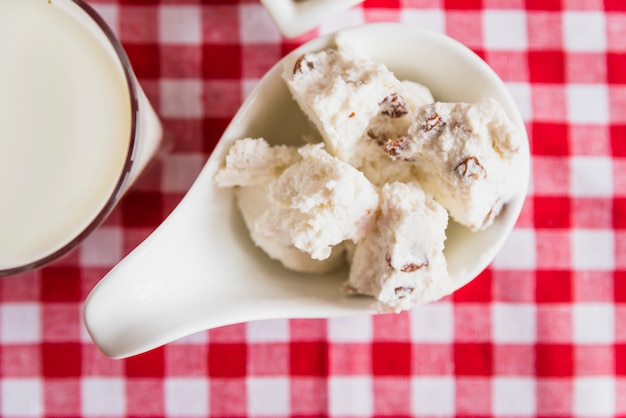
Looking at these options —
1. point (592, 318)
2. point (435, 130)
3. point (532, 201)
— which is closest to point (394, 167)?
→ point (435, 130)

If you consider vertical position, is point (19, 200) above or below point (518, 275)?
above

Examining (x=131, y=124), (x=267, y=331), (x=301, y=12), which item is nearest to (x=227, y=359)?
(x=267, y=331)

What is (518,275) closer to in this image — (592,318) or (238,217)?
(592,318)

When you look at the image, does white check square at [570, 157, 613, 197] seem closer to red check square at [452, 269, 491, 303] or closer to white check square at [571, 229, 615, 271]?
white check square at [571, 229, 615, 271]

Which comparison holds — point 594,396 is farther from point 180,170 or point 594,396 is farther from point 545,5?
point 180,170

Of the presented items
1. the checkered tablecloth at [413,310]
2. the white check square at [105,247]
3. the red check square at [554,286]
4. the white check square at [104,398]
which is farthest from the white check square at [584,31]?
the white check square at [104,398]
